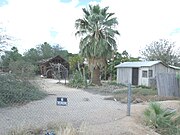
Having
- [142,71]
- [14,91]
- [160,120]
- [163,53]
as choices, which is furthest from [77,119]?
[163,53]

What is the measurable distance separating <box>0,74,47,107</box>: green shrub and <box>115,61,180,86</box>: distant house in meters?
16.1

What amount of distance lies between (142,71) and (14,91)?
752 inches

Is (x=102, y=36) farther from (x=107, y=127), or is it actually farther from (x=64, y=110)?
(x=107, y=127)

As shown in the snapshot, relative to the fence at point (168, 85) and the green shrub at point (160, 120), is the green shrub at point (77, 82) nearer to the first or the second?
the fence at point (168, 85)

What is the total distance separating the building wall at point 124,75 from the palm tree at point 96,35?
18.4 feet

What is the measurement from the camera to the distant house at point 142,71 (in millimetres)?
27144

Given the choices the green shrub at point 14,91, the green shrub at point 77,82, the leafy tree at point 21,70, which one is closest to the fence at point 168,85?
the green shrub at point 14,91

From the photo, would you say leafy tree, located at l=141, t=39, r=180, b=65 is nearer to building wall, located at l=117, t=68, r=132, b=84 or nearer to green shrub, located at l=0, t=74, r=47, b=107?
building wall, located at l=117, t=68, r=132, b=84

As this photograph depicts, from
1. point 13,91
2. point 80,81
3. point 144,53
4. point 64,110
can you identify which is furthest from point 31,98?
point 144,53

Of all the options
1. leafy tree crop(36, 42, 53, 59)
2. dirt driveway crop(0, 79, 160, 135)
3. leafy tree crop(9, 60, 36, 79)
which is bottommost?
dirt driveway crop(0, 79, 160, 135)

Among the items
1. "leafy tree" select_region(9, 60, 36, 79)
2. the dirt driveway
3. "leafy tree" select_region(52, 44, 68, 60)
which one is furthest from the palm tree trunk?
"leafy tree" select_region(52, 44, 68, 60)

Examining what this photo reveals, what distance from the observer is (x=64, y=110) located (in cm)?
997

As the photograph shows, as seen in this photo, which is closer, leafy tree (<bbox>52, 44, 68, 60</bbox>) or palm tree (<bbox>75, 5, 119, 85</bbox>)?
palm tree (<bbox>75, 5, 119, 85</bbox>)

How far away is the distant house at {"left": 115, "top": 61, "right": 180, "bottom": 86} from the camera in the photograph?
27.1 m
